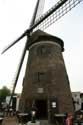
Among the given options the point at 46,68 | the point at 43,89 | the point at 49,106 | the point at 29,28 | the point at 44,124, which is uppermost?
the point at 29,28

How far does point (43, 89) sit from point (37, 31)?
656 cm

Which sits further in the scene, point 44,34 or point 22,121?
point 44,34

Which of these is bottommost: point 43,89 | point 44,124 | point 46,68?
point 44,124

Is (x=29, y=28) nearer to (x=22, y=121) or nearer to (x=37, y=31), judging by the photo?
(x=37, y=31)

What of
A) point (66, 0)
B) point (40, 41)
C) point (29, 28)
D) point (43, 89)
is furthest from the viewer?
point (29, 28)

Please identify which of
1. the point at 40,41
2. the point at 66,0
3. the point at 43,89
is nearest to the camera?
the point at 66,0

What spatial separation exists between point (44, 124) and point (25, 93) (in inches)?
153

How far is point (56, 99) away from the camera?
78.9 ft

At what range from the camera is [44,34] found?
2675cm

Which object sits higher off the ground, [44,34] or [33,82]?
[44,34]

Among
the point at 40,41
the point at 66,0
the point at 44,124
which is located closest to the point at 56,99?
the point at 44,124

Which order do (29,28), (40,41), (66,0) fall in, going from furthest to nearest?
(29,28) → (40,41) → (66,0)

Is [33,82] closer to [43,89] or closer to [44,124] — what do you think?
[43,89]

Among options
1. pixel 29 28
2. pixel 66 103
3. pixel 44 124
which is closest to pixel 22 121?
pixel 44 124
